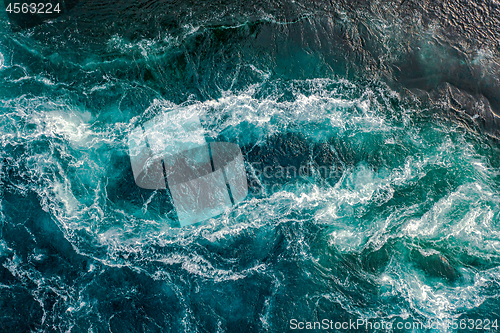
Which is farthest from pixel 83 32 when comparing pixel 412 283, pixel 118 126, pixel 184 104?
pixel 412 283

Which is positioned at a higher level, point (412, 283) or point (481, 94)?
point (481, 94)

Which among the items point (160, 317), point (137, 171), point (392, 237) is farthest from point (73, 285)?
point (392, 237)

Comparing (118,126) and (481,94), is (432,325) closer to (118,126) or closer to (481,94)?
(481,94)

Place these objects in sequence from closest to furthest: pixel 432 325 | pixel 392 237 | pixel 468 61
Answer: pixel 432 325 < pixel 392 237 < pixel 468 61

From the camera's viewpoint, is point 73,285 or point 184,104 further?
point 184,104

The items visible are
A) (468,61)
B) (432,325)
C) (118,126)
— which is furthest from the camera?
(468,61)

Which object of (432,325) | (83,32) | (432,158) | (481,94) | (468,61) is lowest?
(432,325)
